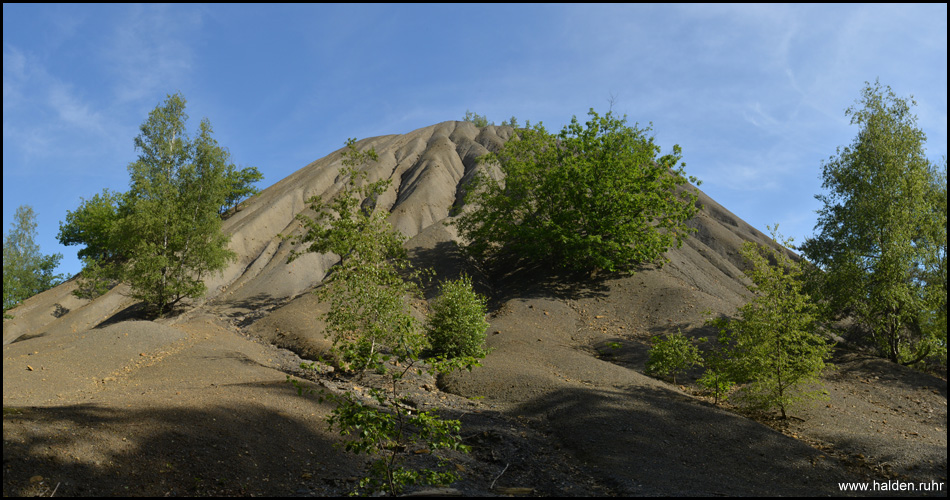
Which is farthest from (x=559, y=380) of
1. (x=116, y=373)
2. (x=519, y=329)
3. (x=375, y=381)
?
(x=116, y=373)

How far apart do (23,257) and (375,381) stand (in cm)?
3805

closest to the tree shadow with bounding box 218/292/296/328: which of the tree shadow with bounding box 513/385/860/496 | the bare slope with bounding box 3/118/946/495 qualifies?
the bare slope with bounding box 3/118/946/495

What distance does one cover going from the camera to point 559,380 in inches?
513

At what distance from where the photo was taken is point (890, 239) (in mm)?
16594

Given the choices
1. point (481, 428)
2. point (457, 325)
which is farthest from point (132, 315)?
point (481, 428)

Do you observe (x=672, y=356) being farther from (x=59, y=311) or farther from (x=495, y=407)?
(x=59, y=311)

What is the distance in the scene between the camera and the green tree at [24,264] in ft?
88.7

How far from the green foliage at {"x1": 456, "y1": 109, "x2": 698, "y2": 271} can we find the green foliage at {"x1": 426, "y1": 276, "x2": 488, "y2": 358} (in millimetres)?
8269

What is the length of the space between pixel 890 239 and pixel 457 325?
13.9 m

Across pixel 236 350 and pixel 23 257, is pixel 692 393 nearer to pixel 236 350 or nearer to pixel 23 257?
pixel 236 350

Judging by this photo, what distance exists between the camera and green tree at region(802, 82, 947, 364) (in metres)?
16.0

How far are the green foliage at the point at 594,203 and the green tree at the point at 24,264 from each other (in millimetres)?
23840

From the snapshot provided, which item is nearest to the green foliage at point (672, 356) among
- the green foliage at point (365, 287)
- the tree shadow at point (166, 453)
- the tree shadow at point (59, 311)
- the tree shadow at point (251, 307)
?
the green foliage at point (365, 287)

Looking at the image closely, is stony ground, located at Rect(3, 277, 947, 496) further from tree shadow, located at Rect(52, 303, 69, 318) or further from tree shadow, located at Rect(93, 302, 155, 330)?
tree shadow, located at Rect(52, 303, 69, 318)
